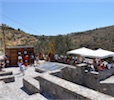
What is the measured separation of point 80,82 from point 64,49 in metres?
15.5

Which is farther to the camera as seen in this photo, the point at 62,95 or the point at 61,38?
the point at 61,38

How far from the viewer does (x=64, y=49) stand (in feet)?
85.7

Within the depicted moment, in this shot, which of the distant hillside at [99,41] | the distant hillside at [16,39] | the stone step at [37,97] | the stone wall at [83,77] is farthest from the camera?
the distant hillside at [16,39]

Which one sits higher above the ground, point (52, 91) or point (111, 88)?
point (52, 91)

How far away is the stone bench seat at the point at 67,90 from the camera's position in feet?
14.7

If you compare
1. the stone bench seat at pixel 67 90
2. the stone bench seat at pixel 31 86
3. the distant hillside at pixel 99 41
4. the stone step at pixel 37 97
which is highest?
the distant hillside at pixel 99 41

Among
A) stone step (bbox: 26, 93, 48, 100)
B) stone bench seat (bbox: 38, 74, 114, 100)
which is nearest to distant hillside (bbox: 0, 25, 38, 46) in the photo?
stone step (bbox: 26, 93, 48, 100)

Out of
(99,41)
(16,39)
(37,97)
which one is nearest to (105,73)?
(37,97)

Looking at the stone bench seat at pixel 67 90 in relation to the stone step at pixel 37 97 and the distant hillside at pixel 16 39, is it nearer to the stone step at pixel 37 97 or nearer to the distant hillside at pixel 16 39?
the stone step at pixel 37 97

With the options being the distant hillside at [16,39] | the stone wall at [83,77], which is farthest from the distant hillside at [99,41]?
the stone wall at [83,77]

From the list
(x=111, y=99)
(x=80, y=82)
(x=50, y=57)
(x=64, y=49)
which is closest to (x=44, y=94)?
(x=111, y=99)

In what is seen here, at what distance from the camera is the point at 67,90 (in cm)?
523

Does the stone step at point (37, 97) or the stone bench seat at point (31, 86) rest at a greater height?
the stone bench seat at point (31, 86)

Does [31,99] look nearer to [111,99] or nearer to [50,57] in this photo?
[111,99]
